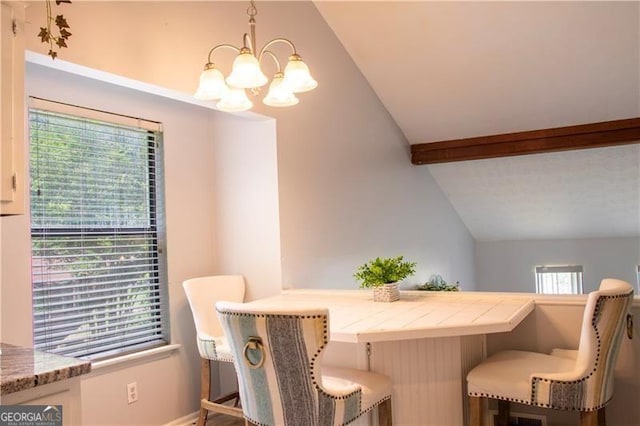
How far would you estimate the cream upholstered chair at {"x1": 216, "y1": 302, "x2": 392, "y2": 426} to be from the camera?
1.65 metres

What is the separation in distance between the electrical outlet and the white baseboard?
310mm

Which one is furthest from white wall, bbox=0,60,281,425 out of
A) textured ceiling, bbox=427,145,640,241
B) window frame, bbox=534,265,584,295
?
window frame, bbox=534,265,584,295

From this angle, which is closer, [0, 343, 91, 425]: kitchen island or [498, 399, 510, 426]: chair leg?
[0, 343, 91, 425]: kitchen island

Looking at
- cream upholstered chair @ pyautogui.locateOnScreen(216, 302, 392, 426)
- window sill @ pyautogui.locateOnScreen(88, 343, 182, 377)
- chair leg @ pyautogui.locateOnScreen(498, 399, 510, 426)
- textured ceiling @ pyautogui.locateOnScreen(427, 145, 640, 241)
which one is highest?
textured ceiling @ pyautogui.locateOnScreen(427, 145, 640, 241)

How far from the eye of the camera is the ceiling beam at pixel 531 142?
427 centimetres

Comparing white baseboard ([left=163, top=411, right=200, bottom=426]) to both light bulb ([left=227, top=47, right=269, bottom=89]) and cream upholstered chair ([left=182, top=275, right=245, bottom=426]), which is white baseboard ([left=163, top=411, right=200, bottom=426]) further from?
light bulb ([left=227, top=47, right=269, bottom=89])

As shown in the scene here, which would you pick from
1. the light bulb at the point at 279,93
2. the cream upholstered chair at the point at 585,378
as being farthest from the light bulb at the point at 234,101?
the cream upholstered chair at the point at 585,378

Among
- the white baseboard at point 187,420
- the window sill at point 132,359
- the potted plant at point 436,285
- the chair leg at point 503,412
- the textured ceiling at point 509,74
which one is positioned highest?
the textured ceiling at point 509,74

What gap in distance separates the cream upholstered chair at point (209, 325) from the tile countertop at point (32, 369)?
4.43 feet

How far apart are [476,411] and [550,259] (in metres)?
5.63

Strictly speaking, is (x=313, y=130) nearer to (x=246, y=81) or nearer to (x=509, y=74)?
(x=246, y=81)

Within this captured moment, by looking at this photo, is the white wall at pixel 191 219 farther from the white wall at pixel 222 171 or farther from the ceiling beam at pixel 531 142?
the ceiling beam at pixel 531 142

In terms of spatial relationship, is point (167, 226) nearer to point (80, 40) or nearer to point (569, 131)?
point (80, 40)

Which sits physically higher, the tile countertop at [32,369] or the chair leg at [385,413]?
the tile countertop at [32,369]
